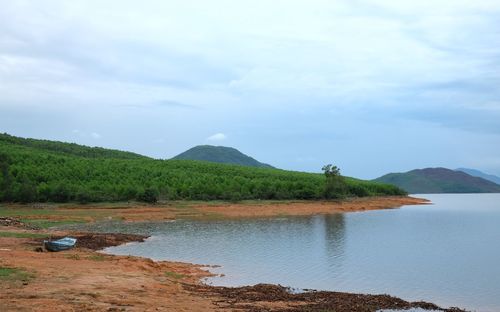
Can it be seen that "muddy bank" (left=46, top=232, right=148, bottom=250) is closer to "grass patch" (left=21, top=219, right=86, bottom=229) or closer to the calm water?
the calm water

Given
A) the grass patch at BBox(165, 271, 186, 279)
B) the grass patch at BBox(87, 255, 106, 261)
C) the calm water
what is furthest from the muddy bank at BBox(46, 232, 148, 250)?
the grass patch at BBox(165, 271, 186, 279)

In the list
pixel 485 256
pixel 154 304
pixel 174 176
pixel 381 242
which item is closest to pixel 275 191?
pixel 174 176

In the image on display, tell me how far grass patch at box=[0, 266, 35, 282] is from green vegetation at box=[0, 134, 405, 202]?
161ft

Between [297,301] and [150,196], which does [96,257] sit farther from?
[150,196]

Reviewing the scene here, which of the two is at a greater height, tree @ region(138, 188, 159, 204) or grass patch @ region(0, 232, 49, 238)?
tree @ region(138, 188, 159, 204)

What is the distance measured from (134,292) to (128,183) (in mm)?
66216

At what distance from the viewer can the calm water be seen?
21578mm

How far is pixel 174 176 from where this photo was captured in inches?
3711

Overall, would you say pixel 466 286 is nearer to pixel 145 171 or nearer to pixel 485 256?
pixel 485 256

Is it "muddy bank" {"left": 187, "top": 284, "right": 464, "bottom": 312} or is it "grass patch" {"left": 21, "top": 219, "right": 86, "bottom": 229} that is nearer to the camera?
"muddy bank" {"left": 187, "top": 284, "right": 464, "bottom": 312}

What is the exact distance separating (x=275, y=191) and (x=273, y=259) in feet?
186

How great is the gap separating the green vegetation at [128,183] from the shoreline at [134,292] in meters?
45.2

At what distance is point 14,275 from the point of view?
18031 millimetres

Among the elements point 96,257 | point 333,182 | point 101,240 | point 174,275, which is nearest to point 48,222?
point 101,240
